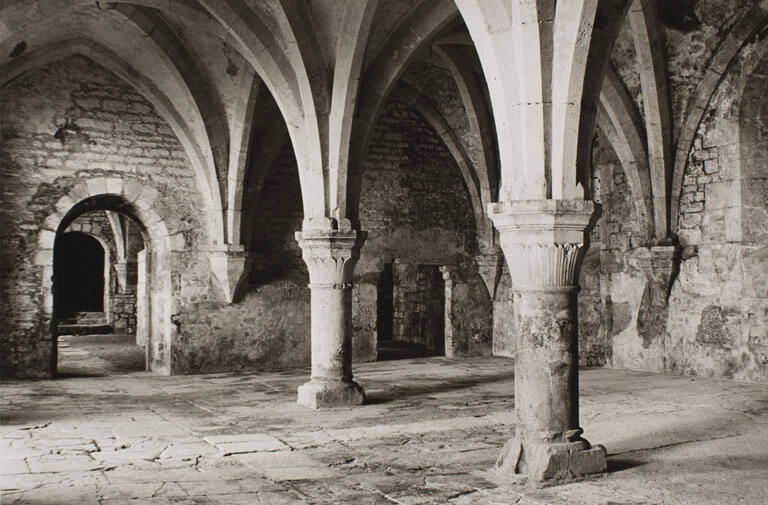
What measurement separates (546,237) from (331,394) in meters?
3.24

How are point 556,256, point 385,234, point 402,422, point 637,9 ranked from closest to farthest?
point 556,256 < point 402,422 < point 637,9 < point 385,234

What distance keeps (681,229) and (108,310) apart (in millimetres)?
13367

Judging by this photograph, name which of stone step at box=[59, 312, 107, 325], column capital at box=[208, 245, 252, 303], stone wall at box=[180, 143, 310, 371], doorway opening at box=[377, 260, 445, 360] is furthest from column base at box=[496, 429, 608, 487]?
stone step at box=[59, 312, 107, 325]

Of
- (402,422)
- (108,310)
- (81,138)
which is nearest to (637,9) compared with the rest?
(402,422)

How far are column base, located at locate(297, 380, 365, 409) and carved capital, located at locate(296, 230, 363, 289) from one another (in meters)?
0.93

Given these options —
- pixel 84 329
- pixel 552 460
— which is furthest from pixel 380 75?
pixel 84 329

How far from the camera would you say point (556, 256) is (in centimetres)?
409

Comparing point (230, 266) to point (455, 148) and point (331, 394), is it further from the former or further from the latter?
point (455, 148)

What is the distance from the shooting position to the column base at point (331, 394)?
6.59 m

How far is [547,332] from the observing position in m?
4.12

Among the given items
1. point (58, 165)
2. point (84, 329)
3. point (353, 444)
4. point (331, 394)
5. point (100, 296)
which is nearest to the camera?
point (353, 444)

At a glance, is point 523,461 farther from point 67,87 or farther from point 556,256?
point 67,87

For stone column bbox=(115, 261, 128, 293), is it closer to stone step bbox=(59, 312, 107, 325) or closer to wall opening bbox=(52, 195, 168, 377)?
wall opening bbox=(52, 195, 168, 377)

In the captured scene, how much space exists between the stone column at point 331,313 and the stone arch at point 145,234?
3567 mm
